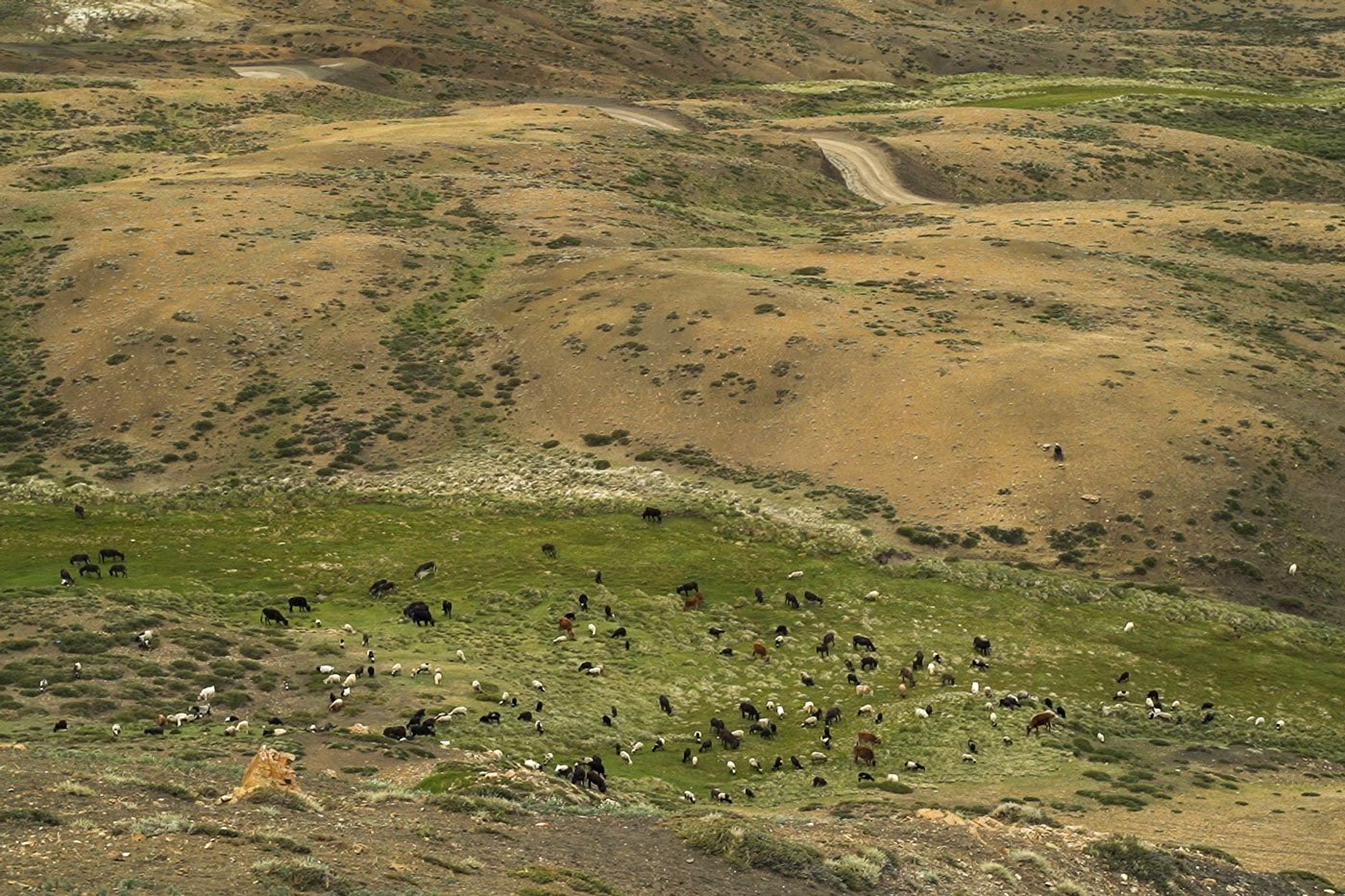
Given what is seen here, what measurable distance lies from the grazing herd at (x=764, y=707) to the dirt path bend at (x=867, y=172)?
71.4 m

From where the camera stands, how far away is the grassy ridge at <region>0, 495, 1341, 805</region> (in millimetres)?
40469

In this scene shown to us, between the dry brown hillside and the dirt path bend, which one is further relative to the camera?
the dirt path bend

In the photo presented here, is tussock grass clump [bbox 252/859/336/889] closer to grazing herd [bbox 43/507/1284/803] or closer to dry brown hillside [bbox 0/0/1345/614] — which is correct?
grazing herd [bbox 43/507/1284/803]

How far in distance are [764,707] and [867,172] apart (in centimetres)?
8742

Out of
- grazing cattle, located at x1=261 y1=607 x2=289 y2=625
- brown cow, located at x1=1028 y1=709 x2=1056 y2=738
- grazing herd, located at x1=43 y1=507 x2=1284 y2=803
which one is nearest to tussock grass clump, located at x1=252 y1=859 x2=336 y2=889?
grazing herd, located at x1=43 y1=507 x2=1284 y2=803

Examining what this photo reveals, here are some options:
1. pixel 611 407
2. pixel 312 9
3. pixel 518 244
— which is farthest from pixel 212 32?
pixel 611 407

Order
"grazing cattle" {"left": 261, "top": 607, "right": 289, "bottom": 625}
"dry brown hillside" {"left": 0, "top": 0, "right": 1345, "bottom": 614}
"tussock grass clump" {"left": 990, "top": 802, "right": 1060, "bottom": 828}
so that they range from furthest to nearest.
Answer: "dry brown hillside" {"left": 0, "top": 0, "right": 1345, "bottom": 614}, "grazing cattle" {"left": 261, "top": 607, "right": 289, "bottom": 625}, "tussock grass clump" {"left": 990, "top": 802, "right": 1060, "bottom": 828}

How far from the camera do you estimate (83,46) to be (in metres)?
149

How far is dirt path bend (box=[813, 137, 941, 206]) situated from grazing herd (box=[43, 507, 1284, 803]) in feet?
234

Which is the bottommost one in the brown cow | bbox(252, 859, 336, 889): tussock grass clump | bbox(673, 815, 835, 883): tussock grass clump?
the brown cow

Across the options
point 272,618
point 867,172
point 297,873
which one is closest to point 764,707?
point 272,618

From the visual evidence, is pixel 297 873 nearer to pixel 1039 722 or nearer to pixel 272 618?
pixel 272 618

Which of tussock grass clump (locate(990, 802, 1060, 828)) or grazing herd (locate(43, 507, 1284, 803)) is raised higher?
tussock grass clump (locate(990, 802, 1060, 828))

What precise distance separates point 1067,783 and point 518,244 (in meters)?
63.6
